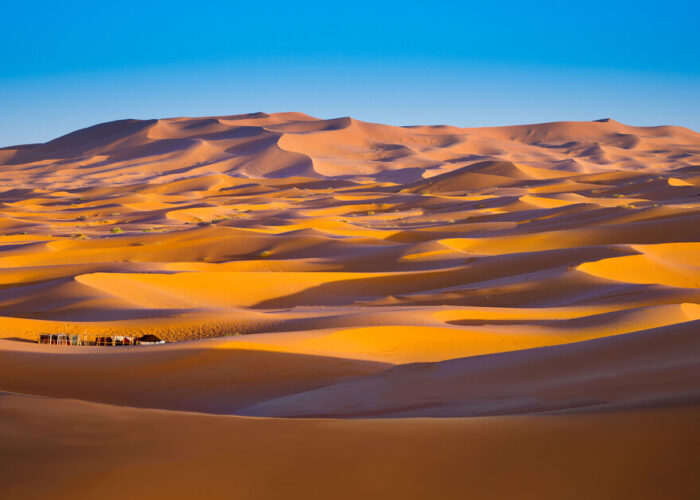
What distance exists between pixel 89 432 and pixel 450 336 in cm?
585

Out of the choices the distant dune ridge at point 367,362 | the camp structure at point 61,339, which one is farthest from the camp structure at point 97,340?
the distant dune ridge at point 367,362

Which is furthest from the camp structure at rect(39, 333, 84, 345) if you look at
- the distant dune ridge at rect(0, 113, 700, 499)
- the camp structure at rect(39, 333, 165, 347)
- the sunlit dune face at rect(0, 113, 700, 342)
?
the sunlit dune face at rect(0, 113, 700, 342)

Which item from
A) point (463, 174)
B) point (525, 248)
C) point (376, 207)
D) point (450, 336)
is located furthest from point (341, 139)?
point (450, 336)

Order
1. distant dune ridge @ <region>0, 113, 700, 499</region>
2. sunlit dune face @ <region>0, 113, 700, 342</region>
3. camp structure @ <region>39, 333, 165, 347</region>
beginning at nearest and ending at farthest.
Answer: distant dune ridge @ <region>0, 113, 700, 499</region>, camp structure @ <region>39, 333, 165, 347</region>, sunlit dune face @ <region>0, 113, 700, 342</region>

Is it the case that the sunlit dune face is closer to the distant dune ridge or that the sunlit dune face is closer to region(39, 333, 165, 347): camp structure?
the distant dune ridge

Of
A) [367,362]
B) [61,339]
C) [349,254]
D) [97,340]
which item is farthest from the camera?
[349,254]

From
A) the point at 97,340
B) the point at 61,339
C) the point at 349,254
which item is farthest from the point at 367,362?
the point at 349,254

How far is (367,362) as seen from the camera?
7.50 meters

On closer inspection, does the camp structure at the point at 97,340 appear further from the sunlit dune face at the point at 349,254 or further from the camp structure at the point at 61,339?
the sunlit dune face at the point at 349,254

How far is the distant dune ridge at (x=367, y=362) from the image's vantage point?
8.27 ft

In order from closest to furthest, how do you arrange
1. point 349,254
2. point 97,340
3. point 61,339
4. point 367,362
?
1. point 367,362
2. point 97,340
3. point 61,339
4. point 349,254

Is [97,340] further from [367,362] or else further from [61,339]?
[367,362]

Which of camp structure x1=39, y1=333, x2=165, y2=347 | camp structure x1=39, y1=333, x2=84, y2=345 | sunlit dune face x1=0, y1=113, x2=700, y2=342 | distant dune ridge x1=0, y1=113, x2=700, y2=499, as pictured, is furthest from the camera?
sunlit dune face x1=0, y1=113, x2=700, y2=342

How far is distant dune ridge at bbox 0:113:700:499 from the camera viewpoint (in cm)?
252
